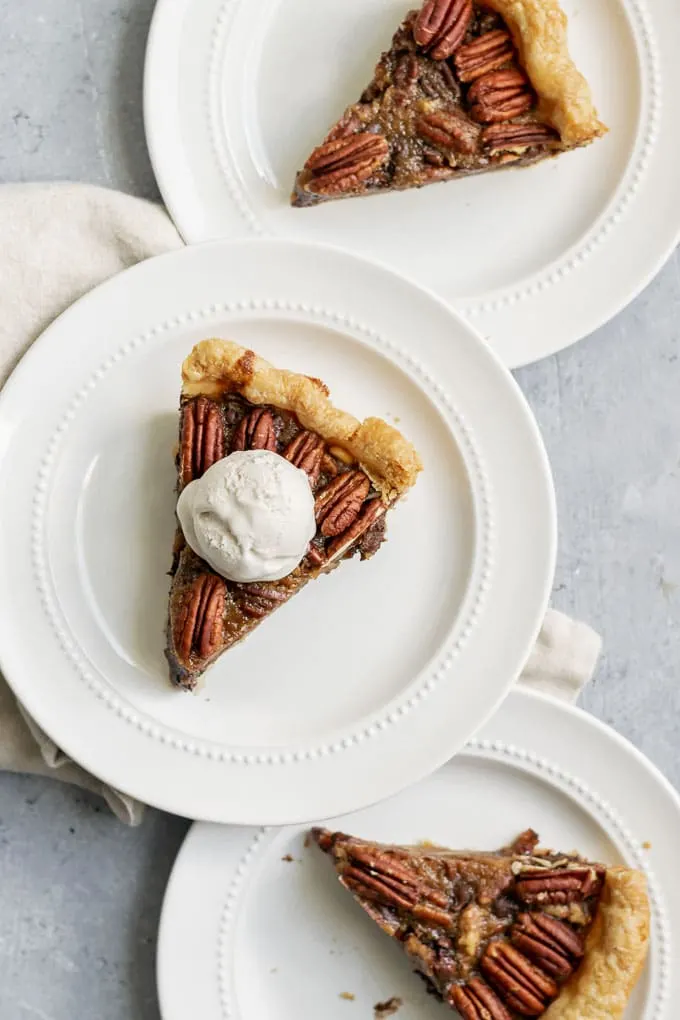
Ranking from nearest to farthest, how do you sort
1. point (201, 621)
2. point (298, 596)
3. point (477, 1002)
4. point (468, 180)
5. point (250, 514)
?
point (250, 514) → point (201, 621) → point (477, 1002) → point (298, 596) → point (468, 180)

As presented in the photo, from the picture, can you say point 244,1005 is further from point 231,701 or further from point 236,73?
point 236,73

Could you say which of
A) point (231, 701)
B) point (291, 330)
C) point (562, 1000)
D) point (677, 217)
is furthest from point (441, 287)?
point (562, 1000)

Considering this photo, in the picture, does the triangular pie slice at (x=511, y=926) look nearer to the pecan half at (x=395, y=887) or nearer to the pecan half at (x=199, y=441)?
the pecan half at (x=395, y=887)

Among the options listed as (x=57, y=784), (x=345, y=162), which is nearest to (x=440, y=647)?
(x=57, y=784)

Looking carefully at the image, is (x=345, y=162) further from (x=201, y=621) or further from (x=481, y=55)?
(x=201, y=621)

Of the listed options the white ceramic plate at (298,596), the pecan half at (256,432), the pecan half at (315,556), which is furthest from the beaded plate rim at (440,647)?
the pecan half at (315,556)

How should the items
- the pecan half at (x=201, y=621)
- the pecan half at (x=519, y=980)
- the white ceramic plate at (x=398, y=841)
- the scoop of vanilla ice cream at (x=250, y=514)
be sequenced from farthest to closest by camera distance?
the white ceramic plate at (x=398, y=841) → the pecan half at (x=519, y=980) → the pecan half at (x=201, y=621) → the scoop of vanilla ice cream at (x=250, y=514)
